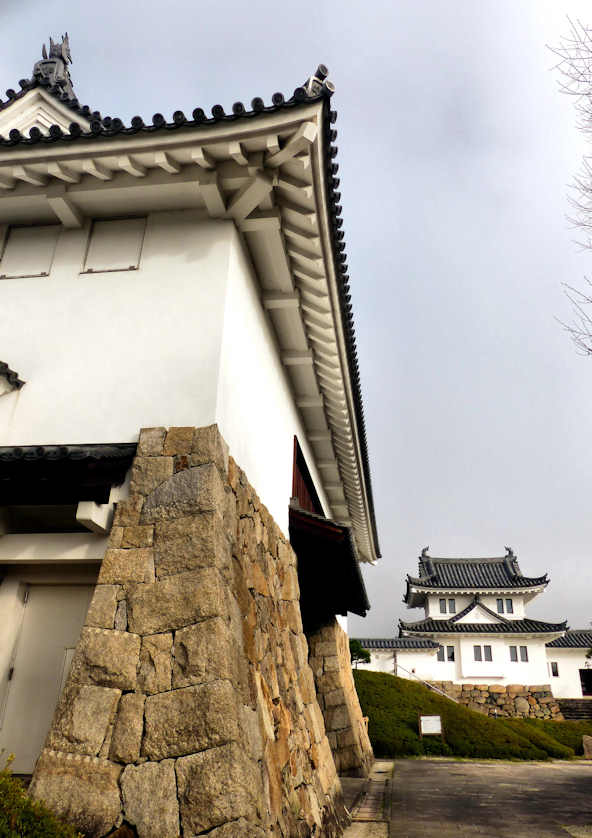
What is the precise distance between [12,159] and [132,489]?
11.4ft

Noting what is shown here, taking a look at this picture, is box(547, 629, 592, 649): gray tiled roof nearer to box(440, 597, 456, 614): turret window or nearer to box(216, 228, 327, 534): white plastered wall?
box(440, 597, 456, 614): turret window

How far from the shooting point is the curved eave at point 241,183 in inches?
198

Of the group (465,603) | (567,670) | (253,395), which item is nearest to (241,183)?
(253,395)

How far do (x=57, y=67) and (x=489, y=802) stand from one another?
12700 mm

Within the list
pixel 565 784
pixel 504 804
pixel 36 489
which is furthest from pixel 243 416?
pixel 565 784

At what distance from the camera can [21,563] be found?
479cm

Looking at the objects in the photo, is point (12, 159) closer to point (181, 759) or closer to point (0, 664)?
point (0, 664)

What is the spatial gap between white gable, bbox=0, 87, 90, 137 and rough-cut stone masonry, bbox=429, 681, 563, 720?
3124 cm

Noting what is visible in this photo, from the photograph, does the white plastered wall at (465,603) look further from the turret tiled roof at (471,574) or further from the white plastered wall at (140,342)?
the white plastered wall at (140,342)

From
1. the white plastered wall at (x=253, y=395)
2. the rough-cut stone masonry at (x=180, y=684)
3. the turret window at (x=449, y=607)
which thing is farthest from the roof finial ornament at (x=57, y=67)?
the turret window at (x=449, y=607)

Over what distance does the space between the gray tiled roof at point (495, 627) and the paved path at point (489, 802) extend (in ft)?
63.1

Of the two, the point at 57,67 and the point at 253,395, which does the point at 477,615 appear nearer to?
the point at 253,395

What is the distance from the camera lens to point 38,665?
181 inches

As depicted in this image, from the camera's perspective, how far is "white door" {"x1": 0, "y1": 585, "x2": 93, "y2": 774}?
14.4 ft
